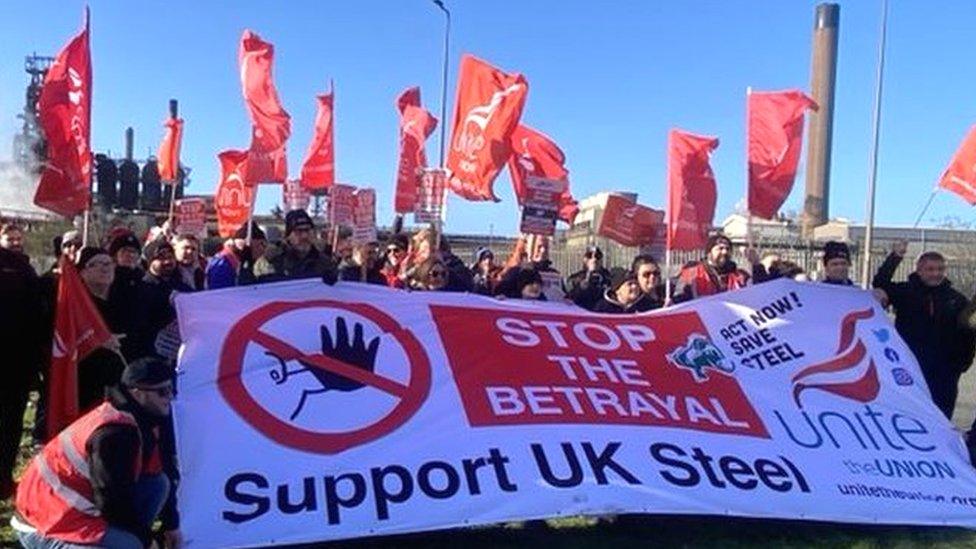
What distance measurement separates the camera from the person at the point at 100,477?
402 centimetres

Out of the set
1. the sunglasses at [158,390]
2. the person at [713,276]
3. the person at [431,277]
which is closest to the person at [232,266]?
the person at [431,277]

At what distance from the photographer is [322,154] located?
45.5 feet

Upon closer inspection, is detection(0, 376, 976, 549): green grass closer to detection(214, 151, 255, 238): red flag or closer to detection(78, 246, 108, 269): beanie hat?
detection(78, 246, 108, 269): beanie hat

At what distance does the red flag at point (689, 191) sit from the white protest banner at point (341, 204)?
536 centimetres

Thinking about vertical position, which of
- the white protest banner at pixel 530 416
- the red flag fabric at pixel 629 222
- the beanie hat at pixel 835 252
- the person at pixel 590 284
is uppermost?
the red flag fabric at pixel 629 222

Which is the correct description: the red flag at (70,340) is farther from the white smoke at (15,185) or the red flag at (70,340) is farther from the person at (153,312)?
the white smoke at (15,185)

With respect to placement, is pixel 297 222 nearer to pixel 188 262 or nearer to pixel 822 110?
pixel 188 262

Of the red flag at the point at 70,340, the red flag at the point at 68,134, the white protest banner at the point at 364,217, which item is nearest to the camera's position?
the red flag at the point at 70,340

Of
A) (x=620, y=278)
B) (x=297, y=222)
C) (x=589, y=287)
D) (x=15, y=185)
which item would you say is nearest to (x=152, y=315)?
(x=297, y=222)

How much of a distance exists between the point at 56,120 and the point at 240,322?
263 centimetres

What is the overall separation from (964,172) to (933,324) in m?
1.86

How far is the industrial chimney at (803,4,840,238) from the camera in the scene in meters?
47.8

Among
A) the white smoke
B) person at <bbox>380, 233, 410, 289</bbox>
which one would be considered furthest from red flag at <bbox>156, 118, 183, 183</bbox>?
the white smoke

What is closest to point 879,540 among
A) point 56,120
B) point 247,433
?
point 247,433
